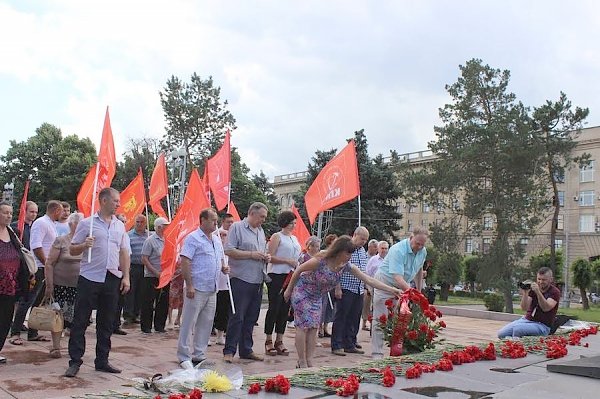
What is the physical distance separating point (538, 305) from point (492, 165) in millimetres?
21345

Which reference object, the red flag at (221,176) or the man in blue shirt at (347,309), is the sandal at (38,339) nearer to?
the red flag at (221,176)

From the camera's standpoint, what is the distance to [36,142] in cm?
4697

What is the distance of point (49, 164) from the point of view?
4669 centimetres

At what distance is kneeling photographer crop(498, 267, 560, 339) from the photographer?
8.25 m

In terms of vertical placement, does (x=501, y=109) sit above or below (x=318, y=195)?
above

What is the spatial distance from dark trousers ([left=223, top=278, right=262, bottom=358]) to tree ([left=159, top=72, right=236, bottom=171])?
127 ft

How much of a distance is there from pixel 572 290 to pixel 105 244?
52.5 metres

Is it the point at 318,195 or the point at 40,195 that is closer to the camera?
the point at 318,195

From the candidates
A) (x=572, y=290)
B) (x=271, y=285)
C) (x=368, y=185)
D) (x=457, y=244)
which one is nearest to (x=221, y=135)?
(x=368, y=185)

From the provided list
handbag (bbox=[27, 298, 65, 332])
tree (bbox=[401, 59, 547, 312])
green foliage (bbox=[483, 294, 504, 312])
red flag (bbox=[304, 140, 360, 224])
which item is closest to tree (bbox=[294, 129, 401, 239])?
tree (bbox=[401, 59, 547, 312])

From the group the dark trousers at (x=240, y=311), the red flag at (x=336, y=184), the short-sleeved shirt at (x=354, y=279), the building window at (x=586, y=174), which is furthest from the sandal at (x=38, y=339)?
the building window at (x=586, y=174)

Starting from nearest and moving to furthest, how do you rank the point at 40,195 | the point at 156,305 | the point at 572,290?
the point at 156,305 → the point at 40,195 → the point at 572,290

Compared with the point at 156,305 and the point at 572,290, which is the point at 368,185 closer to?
the point at 572,290

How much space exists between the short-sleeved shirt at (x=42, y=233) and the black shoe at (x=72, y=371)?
2.38m
